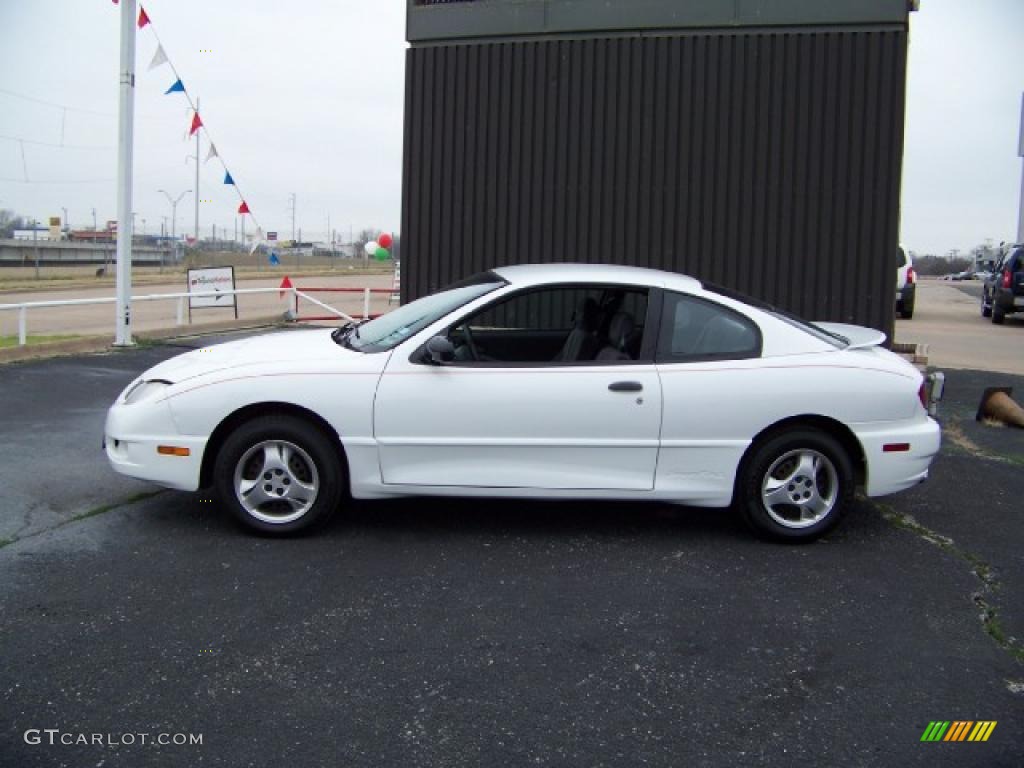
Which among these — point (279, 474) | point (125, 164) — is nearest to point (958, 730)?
point (279, 474)

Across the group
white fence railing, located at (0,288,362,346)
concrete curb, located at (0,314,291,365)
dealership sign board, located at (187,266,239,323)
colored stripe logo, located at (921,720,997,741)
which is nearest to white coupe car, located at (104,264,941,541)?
colored stripe logo, located at (921,720,997,741)

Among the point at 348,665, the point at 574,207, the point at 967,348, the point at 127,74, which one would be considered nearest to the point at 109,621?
the point at 348,665

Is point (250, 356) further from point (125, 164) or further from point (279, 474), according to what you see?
point (125, 164)

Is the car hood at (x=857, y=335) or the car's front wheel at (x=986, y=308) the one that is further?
the car's front wheel at (x=986, y=308)

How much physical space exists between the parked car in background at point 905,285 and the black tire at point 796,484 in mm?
18116

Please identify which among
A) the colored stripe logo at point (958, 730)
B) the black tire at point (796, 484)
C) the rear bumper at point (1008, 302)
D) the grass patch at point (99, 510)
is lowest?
the colored stripe logo at point (958, 730)

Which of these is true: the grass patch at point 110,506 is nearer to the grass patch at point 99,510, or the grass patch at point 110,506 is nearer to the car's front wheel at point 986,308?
the grass patch at point 99,510

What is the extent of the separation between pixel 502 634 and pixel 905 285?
20504mm

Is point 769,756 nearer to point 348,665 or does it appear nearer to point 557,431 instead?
point 348,665

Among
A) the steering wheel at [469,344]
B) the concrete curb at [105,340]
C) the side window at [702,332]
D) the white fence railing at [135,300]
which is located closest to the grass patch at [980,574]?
the side window at [702,332]

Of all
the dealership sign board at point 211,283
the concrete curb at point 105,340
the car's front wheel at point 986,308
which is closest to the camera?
the concrete curb at point 105,340

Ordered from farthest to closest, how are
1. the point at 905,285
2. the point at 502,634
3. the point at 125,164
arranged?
1. the point at 905,285
2. the point at 125,164
3. the point at 502,634

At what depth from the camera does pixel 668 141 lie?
10.5m

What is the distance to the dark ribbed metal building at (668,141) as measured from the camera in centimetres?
1010
